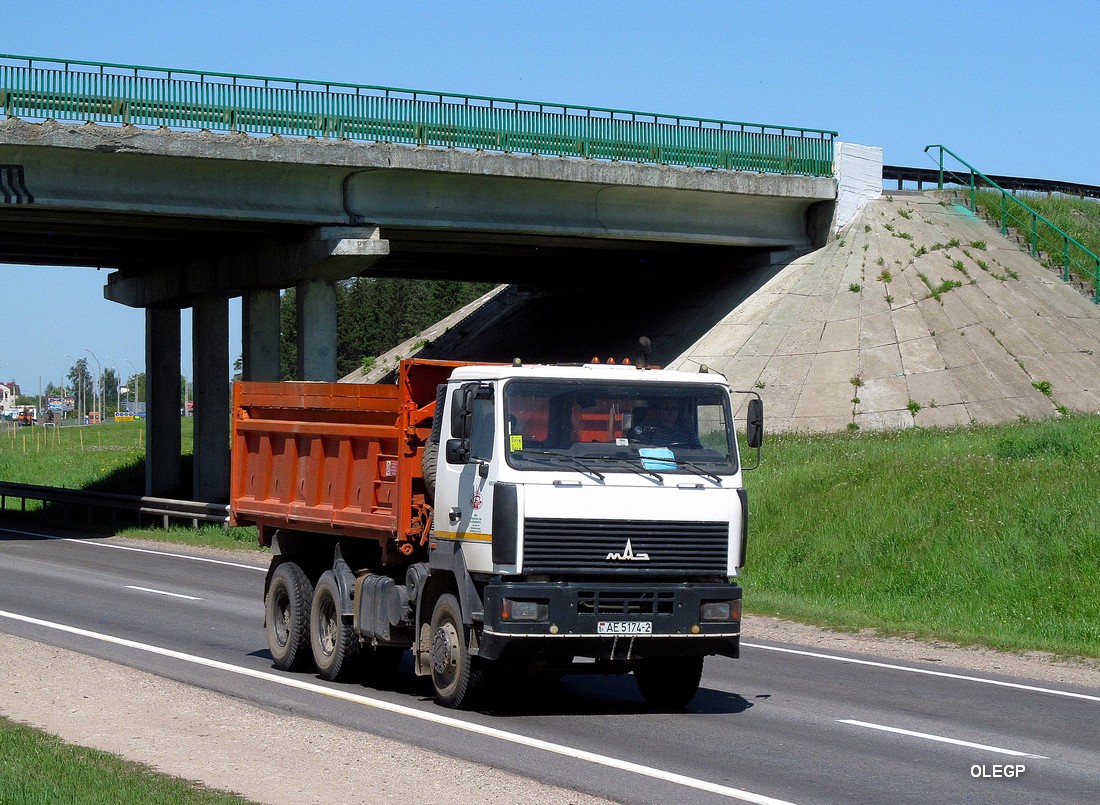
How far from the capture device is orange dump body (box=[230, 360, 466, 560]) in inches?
466

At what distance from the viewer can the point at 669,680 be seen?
1175 centimetres

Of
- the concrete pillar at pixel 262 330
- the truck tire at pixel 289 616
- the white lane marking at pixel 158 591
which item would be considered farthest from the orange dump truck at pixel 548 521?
the concrete pillar at pixel 262 330

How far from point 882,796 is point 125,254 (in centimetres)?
3506

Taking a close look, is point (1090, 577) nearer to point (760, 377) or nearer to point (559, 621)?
point (559, 621)

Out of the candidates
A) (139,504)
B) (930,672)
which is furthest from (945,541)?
(139,504)

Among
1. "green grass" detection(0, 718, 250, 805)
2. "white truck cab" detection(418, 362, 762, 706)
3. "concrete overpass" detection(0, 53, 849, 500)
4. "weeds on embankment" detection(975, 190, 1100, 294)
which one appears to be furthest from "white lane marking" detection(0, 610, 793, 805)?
"weeds on embankment" detection(975, 190, 1100, 294)

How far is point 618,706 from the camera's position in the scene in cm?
1186

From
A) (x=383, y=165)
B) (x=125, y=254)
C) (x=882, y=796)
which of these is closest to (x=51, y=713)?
(x=882, y=796)

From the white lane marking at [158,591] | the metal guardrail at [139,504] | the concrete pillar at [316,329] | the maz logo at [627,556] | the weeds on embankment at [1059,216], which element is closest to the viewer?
the maz logo at [627,556]

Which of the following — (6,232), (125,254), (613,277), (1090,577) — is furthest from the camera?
(613,277)

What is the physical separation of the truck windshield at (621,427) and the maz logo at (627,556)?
598 millimetres

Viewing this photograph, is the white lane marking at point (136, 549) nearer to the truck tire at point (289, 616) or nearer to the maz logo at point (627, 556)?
the truck tire at point (289, 616)

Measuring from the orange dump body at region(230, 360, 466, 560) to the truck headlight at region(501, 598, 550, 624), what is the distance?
1.55 m

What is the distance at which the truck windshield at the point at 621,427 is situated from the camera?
10.8m
